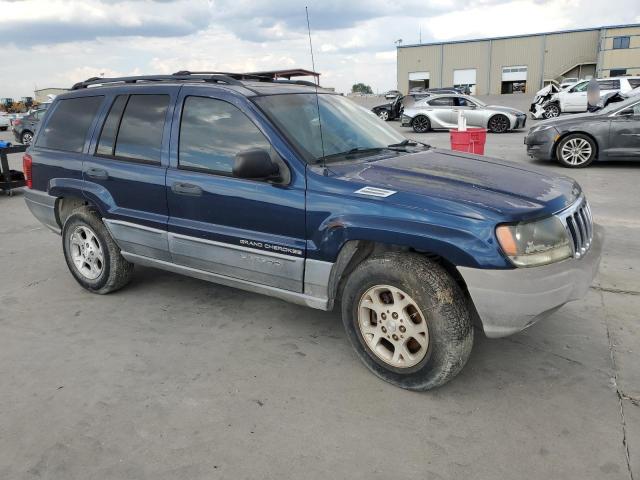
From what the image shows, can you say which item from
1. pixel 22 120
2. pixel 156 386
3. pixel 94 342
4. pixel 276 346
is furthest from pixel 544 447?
pixel 22 120

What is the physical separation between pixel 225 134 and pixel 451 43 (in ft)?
206

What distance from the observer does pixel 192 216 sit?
3818 mm

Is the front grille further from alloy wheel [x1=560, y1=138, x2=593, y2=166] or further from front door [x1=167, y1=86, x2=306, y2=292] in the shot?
alloy wheel [x1=560, y1=138, x2=593, y2=166]

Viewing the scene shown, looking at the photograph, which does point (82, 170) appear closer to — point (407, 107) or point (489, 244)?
point (489, 244)

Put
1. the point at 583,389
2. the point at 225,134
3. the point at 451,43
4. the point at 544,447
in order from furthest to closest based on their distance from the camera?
the point at 451,43, the point at 225,134, the point at 583,389, the point at 544,447

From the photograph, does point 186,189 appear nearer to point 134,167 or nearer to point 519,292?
point 134,167

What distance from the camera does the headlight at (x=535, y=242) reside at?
2.72 metres

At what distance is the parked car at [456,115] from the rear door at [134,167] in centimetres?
1576

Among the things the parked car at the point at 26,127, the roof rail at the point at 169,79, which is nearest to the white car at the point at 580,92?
the roof rail at the point at 169,79

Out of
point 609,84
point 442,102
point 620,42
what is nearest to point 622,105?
point 442,102

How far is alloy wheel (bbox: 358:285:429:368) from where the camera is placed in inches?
Answer: 120

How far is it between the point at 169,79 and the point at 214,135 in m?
0.80

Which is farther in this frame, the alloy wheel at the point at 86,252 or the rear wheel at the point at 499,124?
the rear wheel at the point at 499,124

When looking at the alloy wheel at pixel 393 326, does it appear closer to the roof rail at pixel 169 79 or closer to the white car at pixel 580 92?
the roof rail at pixel 169 79
